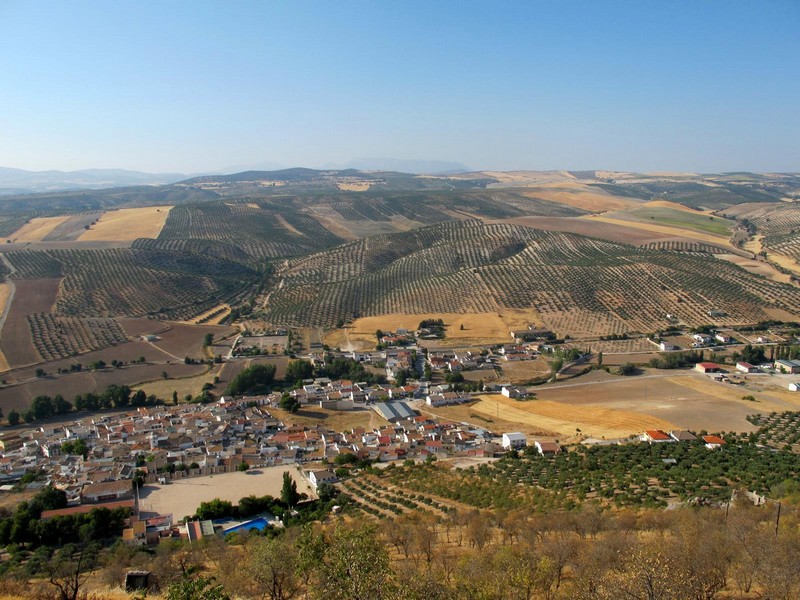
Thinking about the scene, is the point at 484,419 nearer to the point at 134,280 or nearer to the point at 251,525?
the point at 251,525

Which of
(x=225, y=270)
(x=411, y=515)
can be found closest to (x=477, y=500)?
(x=411, y=515)

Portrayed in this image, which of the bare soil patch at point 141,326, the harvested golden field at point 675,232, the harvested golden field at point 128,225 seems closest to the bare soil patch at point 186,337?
the bare soil patch at point 141,326

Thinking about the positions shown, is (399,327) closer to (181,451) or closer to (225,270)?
(181,451)

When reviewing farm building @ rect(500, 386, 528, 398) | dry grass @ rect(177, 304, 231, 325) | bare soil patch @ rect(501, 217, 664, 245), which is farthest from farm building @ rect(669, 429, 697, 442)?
bare soil patch @ rect(501, 217, 664, 245)

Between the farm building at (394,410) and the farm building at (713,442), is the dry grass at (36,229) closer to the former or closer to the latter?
the farm building at (394,410)

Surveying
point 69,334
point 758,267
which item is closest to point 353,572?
point 69,334

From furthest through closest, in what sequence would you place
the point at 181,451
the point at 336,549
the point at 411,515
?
the point at 181,451
the point at 411,515
the point at 336,549

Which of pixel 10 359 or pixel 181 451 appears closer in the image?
pixel 181 451
